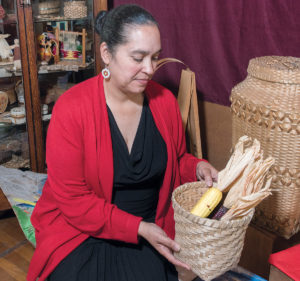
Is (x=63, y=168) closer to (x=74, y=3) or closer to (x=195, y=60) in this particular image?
(x=195, y=60)

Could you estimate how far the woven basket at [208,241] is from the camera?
3.10ft

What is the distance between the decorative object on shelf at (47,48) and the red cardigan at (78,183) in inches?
44.1

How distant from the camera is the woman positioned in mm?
1212

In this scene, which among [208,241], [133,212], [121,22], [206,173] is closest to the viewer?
[208,241]

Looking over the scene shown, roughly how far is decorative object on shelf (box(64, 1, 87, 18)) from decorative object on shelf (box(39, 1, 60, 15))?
6 centimetres

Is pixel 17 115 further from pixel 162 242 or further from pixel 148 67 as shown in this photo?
pixel 162 242

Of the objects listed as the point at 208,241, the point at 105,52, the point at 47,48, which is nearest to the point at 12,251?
the point at 47,48

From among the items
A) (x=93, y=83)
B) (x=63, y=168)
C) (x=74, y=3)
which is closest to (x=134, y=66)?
(x=93, y=83)

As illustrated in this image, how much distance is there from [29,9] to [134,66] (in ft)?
4.14

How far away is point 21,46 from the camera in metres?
2.21

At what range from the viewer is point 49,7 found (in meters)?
2.35

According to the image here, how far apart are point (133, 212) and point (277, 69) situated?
742 millimetres

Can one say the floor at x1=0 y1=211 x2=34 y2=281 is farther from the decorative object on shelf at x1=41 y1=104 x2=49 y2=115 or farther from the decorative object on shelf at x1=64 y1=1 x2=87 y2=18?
the decorative object on shelf at x1=64 y1=1 x2=87 y2=18

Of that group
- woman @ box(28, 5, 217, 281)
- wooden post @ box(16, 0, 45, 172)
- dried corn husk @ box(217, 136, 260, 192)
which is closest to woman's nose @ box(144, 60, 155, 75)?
woman @ box(28, 5, 217, 281)
